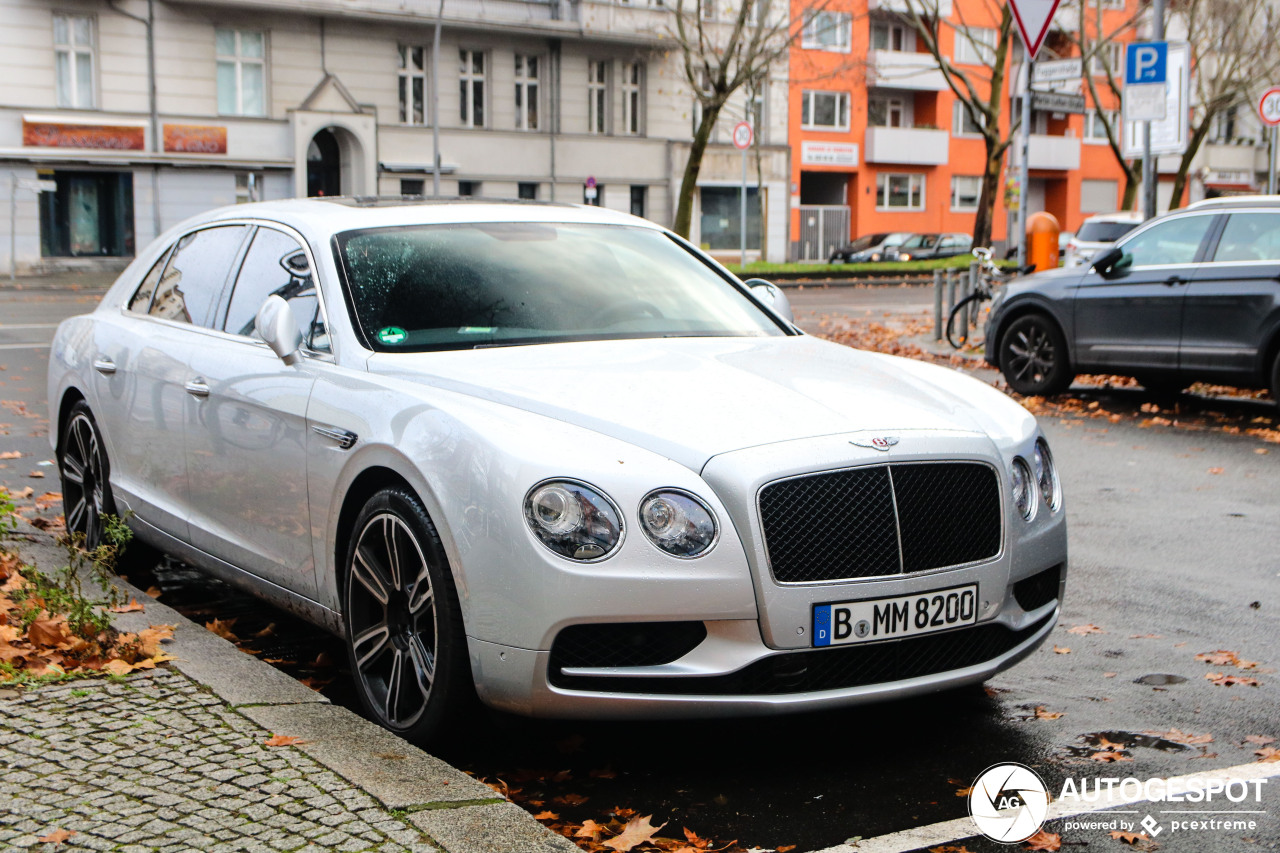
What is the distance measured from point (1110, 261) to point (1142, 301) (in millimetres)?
532

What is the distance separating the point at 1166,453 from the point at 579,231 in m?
6.02

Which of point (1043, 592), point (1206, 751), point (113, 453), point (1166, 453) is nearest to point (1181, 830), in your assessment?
point (1206, 751)

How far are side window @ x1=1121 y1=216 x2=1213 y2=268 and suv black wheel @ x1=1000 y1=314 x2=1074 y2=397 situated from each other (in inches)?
39.7

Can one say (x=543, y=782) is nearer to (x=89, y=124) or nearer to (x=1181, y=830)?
(x=1181, y=830)

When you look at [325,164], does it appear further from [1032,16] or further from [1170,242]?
[1170,242]

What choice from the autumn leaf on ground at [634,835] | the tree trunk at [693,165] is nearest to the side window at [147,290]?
the autumn leaf on ground at [634,835]

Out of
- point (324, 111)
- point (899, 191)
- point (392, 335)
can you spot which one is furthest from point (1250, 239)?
point (899, 191)

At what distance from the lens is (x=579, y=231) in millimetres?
5477

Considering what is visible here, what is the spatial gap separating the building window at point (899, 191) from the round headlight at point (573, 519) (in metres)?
55.7

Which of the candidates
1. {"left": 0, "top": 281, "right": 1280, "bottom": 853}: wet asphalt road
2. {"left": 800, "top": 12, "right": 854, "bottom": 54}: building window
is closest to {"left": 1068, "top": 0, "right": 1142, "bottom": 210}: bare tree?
{"left": 800, "top": 12, "right": 854, "bottom": 54}: building window

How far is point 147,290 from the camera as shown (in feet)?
20.6

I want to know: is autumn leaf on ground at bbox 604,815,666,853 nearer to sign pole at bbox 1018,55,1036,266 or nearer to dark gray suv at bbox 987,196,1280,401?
dark gray suv at bbox 987,196,1280,401

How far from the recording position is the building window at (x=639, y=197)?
48.1m

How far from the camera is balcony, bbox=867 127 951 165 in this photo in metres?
56.7
